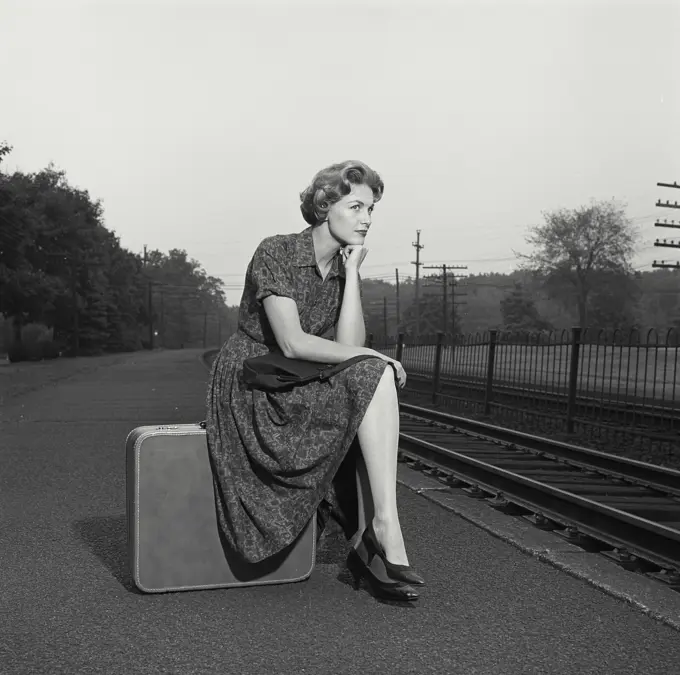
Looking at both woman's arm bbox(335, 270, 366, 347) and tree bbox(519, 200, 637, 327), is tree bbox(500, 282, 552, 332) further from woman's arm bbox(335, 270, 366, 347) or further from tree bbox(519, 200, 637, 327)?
woman's arm bbox(335, 270, 366, 347)

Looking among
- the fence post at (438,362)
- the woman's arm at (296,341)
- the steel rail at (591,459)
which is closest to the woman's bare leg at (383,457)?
the woman's arm at (296,341)

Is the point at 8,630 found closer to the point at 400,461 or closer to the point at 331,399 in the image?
the point at 331,399

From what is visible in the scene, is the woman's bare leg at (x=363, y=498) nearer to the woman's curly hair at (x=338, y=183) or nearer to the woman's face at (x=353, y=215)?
the woman's face at (x=353, y=215)

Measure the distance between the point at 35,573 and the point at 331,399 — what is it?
155cm

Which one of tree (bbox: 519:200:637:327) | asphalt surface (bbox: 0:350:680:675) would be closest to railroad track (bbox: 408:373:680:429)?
asphalt surface (bbox: 0:350:680:675)

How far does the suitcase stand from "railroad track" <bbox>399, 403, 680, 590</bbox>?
1.91m

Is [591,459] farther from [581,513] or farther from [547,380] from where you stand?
[547,380]

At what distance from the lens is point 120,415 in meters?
13.0

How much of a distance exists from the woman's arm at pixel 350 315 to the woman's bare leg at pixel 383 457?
411mm

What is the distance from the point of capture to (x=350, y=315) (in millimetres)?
3924

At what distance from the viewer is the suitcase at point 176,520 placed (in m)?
3.64

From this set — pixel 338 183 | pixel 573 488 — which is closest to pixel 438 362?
pixel 573 488

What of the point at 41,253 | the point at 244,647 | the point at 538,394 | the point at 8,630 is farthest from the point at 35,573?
the point at 41,253

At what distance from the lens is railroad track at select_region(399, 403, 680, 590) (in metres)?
4.60
